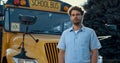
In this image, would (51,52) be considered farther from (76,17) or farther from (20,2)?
(76,17)

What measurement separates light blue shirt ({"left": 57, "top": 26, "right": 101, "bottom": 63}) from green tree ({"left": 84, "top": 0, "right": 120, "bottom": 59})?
677 inches

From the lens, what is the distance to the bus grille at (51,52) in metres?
7.40

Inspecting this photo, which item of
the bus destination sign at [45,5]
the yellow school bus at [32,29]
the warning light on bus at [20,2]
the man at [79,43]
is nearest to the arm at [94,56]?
the man at [79,43]

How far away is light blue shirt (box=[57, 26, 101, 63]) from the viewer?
5.55 meters

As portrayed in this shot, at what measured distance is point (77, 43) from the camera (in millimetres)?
5555

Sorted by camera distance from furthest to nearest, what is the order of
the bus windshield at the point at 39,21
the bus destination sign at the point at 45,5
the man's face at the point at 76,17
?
the bus destination sign at the point at 45,5, the bus windshield at the point at 39,21, the man's face at the point at 76,17

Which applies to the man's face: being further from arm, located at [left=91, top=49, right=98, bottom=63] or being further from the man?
arm, located at [left=91, top=49, right=98, bottom=63]

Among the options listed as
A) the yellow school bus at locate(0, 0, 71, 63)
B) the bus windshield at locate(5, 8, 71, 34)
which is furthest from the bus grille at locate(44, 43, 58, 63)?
the bus windshield at locate(5, 8, 71, 34)

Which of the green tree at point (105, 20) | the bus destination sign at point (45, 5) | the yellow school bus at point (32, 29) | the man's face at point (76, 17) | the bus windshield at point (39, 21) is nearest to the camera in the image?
the man's face at point (76, 17)

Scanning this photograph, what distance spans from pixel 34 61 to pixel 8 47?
108cm

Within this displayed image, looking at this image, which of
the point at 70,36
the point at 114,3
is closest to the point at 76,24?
the point at 70,36

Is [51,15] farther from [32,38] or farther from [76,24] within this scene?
[76,24]

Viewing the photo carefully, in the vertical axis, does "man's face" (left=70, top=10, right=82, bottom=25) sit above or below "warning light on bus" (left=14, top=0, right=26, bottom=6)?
below

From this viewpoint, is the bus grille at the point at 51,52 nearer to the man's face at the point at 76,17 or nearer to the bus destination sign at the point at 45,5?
the bus destination sign at the point at 45,5
